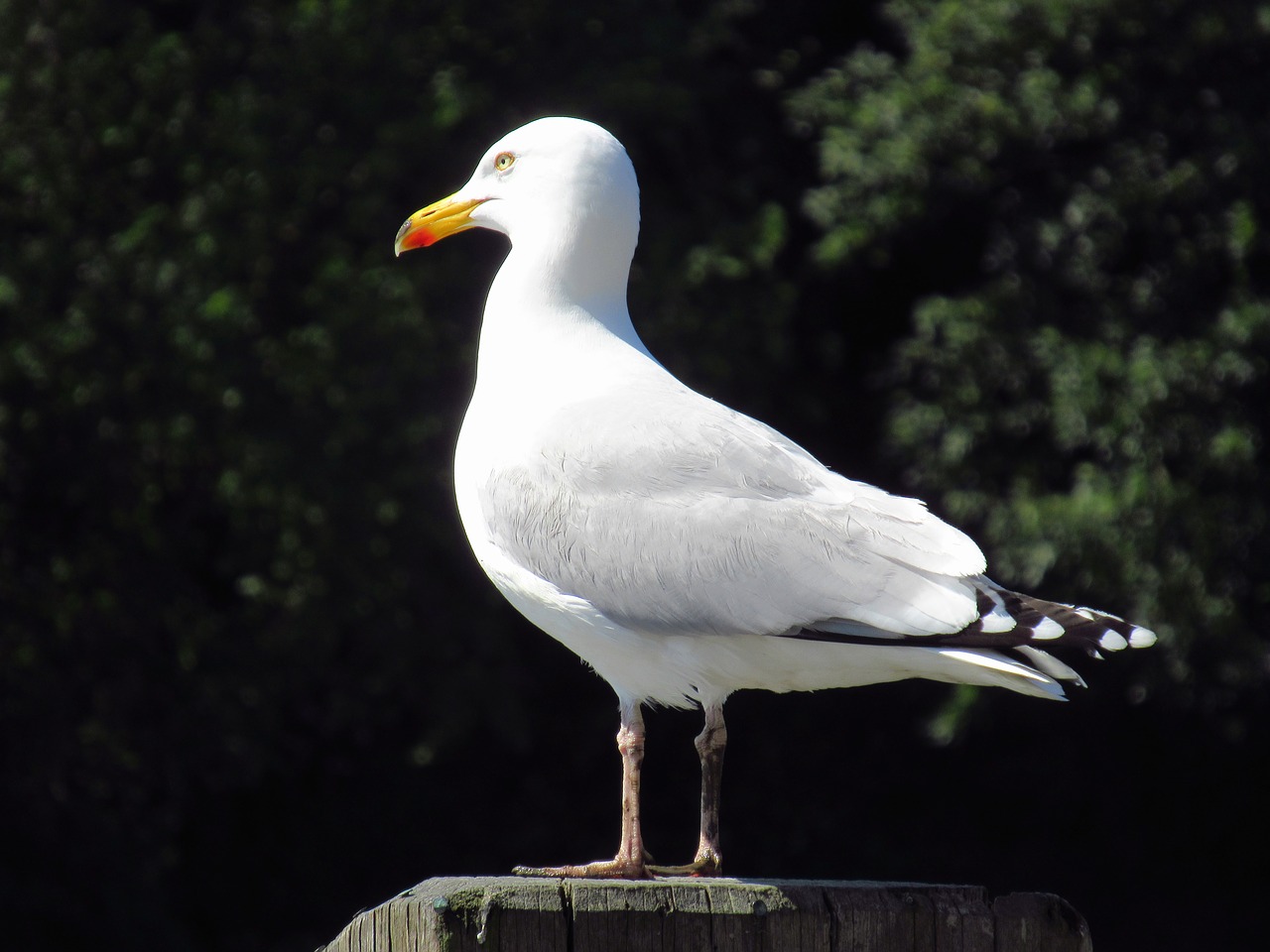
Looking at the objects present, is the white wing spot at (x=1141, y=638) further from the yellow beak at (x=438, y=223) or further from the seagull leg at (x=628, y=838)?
the yellow beak at (x=438, y=223)

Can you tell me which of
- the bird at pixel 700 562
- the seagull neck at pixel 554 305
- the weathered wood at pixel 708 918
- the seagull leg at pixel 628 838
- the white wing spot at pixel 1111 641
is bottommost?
the weathered wood at pixel 708 918

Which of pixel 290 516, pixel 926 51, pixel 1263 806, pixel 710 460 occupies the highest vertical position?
pixel 926 51

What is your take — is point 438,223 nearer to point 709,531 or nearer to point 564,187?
point 564,187

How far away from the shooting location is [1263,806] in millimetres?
7930

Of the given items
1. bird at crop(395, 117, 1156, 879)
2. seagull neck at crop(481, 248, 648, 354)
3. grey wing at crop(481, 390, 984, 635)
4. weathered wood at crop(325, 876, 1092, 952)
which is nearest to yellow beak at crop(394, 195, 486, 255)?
seagull neck at crop(481, 248, 648, 354)

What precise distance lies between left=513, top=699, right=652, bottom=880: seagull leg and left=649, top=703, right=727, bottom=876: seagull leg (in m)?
0.08

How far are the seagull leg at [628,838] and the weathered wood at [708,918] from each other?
0.40m

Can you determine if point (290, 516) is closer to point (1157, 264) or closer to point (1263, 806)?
point (1157, 264)

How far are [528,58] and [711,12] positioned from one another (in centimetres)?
85

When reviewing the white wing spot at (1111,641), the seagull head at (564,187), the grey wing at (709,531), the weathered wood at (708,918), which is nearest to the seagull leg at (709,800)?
the grey wing at (709,531)

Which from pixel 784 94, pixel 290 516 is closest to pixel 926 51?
pixel 784 94

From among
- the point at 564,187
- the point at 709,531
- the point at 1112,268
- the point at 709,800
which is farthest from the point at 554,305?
the point at 1112,268

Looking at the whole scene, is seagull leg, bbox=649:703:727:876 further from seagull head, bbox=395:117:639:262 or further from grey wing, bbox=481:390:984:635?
seagull head, bbox=395:117:639:262

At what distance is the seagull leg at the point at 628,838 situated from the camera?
2748 millimetres
